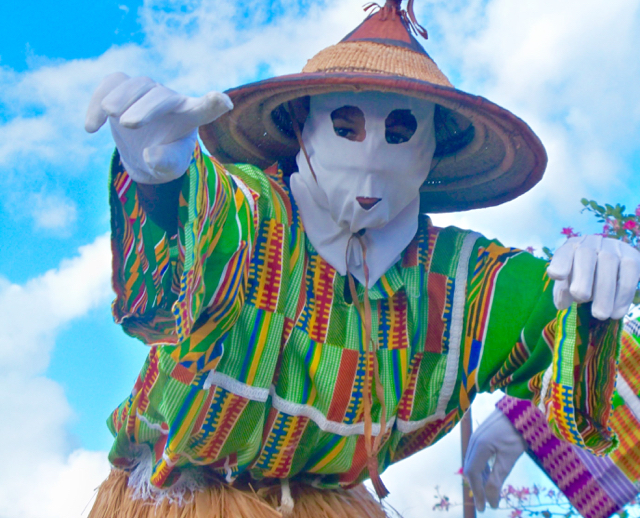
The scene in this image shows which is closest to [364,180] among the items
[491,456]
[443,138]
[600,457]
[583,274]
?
[443,138]

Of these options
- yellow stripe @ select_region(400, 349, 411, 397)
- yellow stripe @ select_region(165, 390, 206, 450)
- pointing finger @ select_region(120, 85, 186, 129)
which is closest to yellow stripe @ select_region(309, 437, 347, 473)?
yellow stripe @ select_region(400, 349, 411, 397)

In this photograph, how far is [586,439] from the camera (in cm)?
145

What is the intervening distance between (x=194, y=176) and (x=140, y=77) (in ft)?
0.60

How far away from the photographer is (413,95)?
4.69 ft

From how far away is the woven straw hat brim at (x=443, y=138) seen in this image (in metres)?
1.44

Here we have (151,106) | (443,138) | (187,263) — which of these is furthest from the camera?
(443,138)

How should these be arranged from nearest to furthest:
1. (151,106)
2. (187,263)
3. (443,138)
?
(151,106) < (187,263) < (443,138)

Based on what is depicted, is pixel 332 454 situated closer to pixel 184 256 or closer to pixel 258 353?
pixel 258 353

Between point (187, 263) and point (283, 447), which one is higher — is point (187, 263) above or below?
above

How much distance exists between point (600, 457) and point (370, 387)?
22.9 inches

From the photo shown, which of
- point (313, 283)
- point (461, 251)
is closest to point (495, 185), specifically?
point (461, 251)

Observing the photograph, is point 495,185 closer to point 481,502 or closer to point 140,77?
point 481,502

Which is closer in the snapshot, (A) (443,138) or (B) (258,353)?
(B) (258,353)

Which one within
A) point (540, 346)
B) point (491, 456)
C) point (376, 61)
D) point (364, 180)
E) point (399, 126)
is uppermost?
point (376, 61)
